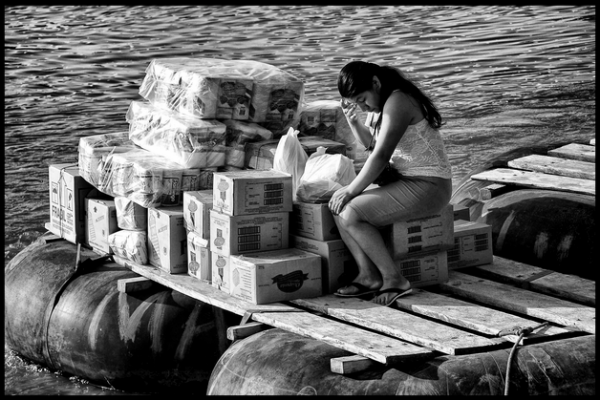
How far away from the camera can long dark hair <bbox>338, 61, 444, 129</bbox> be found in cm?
571

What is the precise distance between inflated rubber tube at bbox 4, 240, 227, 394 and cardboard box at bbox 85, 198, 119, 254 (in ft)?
0.63

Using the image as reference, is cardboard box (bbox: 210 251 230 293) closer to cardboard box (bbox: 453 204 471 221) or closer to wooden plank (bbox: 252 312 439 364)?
wooden plank (bbox: 252 312 439 364)

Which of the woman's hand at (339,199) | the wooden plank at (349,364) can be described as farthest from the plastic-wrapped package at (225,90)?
the wooden plank at (349,364)

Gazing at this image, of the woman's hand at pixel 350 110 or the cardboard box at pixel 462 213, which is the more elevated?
the woman's hand at pixel 350 110

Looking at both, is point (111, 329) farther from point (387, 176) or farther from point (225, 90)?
point (387, 176)

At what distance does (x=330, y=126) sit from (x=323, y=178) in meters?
1.32

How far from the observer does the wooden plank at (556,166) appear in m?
7.64

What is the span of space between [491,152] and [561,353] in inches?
337

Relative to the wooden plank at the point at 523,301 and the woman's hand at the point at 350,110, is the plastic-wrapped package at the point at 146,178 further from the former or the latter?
the wooden plank at the point at 523,301

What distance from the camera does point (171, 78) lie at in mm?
6809

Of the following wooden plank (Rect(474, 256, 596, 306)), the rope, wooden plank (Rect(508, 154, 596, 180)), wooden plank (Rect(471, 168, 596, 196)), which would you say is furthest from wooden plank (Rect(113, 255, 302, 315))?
Result: wooden plank (Rect(508, 154, 596, 180))

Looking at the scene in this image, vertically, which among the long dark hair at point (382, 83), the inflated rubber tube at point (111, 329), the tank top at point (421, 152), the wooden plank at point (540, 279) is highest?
the long dark hair at point (382, 83)

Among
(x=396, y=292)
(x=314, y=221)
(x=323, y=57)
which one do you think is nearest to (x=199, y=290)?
(x=314, y=221)

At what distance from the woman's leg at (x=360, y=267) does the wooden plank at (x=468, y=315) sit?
0.69ft
